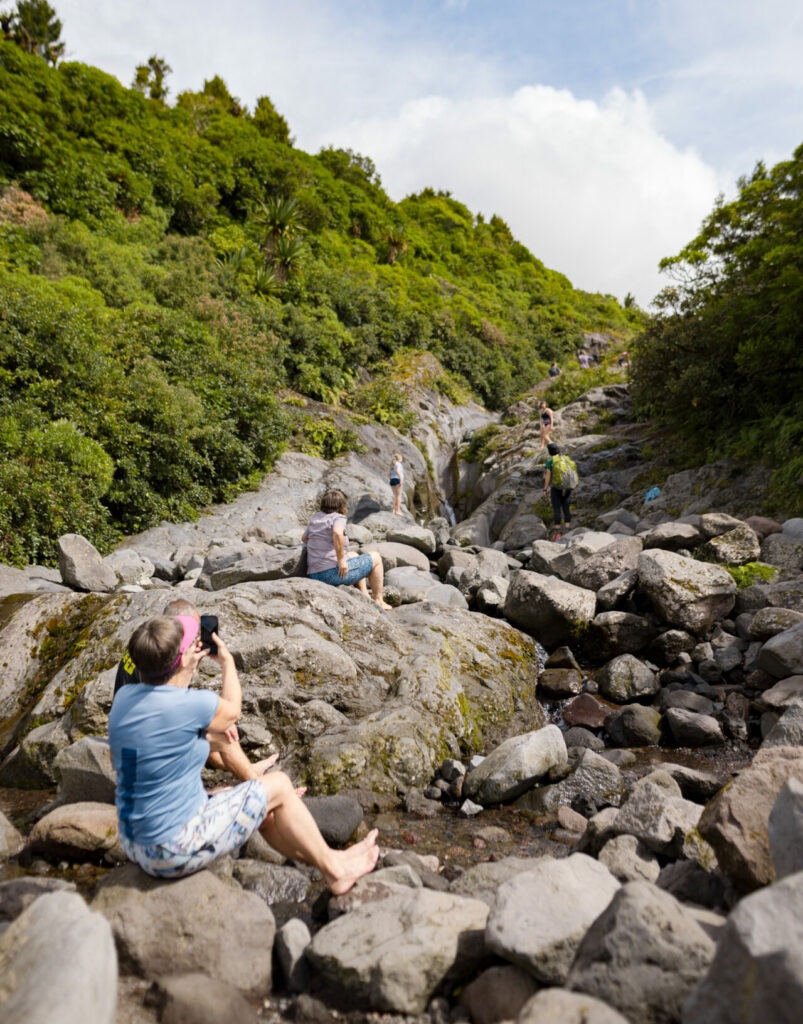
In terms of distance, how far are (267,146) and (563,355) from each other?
2727 centimetres

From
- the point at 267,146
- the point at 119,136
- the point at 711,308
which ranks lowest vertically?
the point at 711,308

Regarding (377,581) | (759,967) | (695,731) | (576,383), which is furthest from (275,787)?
(576,383)

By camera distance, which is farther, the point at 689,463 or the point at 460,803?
the point at 689,463

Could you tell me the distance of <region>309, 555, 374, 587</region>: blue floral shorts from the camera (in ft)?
25.4

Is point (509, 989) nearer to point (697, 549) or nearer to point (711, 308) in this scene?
point (697, 549)

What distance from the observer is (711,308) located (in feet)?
54.2

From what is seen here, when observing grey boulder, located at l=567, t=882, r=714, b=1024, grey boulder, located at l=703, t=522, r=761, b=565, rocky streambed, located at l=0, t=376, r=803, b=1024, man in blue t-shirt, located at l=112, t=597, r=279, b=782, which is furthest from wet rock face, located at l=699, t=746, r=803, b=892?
grey boulder, located at l=703, t=522, r=761, b=565

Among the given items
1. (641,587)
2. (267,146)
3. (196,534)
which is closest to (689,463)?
(641,587)

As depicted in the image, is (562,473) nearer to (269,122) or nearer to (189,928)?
(189,928)

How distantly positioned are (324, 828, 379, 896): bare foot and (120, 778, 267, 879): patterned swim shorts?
609mm

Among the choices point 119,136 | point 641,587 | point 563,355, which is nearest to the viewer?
point 641,587

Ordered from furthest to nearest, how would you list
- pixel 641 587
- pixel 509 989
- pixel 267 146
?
1. pixel 267 146
2. pixel 641 587
3. pixel 509 989

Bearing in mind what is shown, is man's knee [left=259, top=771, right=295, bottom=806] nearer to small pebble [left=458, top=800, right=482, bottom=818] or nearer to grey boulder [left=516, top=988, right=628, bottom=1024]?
grey boulder [left=516, top=988, right=628, bottom=1024]

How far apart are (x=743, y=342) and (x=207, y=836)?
16.6m
